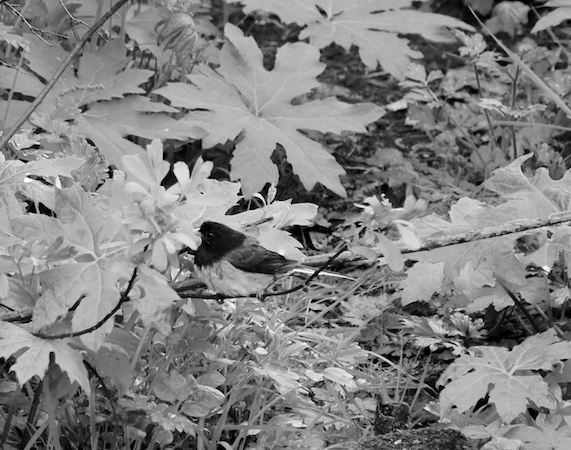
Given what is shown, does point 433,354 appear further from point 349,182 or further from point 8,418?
point 8,418

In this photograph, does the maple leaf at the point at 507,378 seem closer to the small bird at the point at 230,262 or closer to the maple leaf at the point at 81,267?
the small bird at the point at 230,262

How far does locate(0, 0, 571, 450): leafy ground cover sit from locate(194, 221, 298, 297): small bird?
0.34 ft

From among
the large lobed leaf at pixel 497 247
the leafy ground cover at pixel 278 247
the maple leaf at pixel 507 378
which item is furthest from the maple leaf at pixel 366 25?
the maple leaf at pixel 507 378

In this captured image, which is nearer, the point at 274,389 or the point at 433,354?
the point at 274,389

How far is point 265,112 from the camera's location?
3.28 metres

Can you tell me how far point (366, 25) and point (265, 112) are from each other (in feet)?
2.21

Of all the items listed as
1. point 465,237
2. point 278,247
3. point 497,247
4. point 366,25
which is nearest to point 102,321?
point 278,247

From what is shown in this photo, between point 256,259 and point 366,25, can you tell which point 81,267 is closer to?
point 256,259

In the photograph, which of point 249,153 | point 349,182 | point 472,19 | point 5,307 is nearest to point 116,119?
point 249,153

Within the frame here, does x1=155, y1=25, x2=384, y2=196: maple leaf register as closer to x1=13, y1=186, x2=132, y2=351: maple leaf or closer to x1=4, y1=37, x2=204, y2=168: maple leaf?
x1=4, y1=37, x2=204, y2=168: maple leaf

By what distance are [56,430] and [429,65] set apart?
10.8 feet

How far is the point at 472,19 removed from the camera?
15.6 ft

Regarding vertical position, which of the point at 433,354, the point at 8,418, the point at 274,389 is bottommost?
the point at 433,354

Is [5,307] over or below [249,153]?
over
